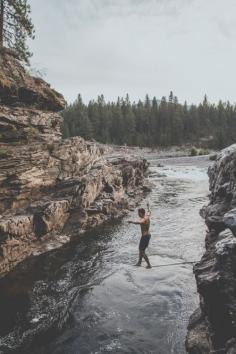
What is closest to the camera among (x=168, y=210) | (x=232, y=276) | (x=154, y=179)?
(x=232, y=276)

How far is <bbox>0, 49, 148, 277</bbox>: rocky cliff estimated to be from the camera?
21.1m

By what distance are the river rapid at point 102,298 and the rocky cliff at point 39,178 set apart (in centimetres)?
160

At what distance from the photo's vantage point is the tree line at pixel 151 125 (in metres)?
138

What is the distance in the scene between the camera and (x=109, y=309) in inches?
543

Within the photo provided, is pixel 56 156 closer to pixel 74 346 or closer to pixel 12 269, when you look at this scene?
pixel 12 269

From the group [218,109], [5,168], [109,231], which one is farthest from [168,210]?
[218,109]

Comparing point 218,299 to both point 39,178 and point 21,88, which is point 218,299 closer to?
point 39,178

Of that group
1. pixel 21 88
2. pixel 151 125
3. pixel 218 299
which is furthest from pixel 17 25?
pixel 151 125

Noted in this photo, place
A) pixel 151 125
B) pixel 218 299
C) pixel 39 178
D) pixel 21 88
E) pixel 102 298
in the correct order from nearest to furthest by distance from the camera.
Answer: pixel 218 299 → pixel 102 298 → pixel 39 178 → pixel 21 88 → pixel 151 125

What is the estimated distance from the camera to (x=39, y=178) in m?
24.7

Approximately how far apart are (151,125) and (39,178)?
136m

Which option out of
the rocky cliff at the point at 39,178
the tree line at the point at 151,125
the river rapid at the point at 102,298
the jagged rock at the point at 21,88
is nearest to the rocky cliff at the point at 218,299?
the river rapid at the point at 102,298

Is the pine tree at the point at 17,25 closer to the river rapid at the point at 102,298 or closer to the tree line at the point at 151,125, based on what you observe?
the river rapid at the point at 102,298

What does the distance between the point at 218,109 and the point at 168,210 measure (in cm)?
15990
